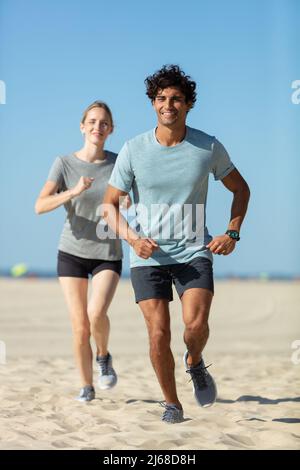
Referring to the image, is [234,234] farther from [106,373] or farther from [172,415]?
[106,373]

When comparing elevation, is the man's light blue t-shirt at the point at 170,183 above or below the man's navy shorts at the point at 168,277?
above

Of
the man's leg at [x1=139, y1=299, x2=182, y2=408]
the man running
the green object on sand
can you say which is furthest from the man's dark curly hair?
the green object on sand

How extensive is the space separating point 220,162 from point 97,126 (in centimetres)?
135

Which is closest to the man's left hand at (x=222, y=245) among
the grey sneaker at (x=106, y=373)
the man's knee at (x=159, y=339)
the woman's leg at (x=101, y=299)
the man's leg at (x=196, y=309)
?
the man's leg at (x=196, y=309)

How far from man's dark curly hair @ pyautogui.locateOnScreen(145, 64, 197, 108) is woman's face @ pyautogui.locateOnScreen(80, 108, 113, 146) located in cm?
106

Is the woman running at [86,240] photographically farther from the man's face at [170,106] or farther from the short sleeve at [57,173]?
the man's face at [170,106]

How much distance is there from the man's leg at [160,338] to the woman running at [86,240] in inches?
41.7

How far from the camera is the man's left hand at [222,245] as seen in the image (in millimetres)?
4609

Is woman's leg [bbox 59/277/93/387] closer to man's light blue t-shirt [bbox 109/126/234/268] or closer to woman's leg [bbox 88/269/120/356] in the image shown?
woman's leg [bbox 88/269/120/356]

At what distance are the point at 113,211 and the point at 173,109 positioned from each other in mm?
710

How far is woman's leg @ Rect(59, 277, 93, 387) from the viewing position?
5812 millimetres

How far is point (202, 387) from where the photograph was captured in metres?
4.99

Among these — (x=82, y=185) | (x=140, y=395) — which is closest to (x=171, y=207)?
(x=82, y=185)

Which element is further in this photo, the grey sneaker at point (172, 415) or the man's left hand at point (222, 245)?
the grey sneaker at point (172, 415)
